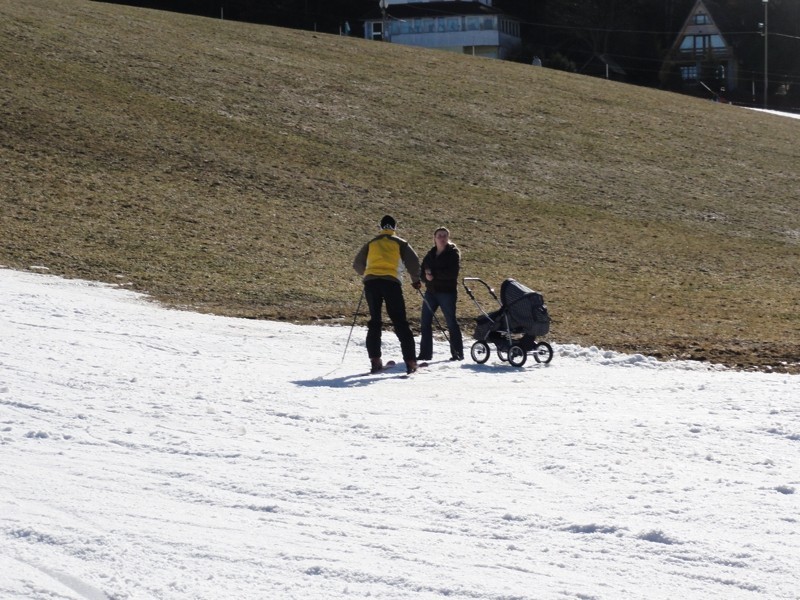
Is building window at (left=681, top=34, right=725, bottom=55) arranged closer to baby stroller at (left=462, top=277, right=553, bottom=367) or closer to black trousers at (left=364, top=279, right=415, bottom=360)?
baby stroller at (left=462, top=277, right=553, bottom=367)

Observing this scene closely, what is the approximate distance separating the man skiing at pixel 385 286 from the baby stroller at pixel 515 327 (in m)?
0.98

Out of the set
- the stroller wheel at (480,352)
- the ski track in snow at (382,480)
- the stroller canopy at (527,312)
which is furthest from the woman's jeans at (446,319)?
the ski track in snow at (382,480)

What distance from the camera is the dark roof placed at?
7581cm

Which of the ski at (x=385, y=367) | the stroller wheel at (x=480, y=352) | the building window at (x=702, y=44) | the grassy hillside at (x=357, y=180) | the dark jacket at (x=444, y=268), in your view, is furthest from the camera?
the building window at (x=702, y=44)

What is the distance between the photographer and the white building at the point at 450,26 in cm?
7584

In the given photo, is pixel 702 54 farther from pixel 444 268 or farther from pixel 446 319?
pixel 444 268

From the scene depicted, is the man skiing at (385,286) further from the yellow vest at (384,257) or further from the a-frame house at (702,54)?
the a-frame house at (702,54)

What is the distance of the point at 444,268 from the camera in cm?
1370

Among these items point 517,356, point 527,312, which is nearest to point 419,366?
point 517,356

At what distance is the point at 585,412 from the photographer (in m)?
10.6

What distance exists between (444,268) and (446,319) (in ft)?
2.30

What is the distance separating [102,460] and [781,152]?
3873cm

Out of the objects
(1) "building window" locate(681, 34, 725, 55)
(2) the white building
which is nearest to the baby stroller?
(2) the white building

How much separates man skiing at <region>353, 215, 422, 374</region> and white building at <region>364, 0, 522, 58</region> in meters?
64.6
